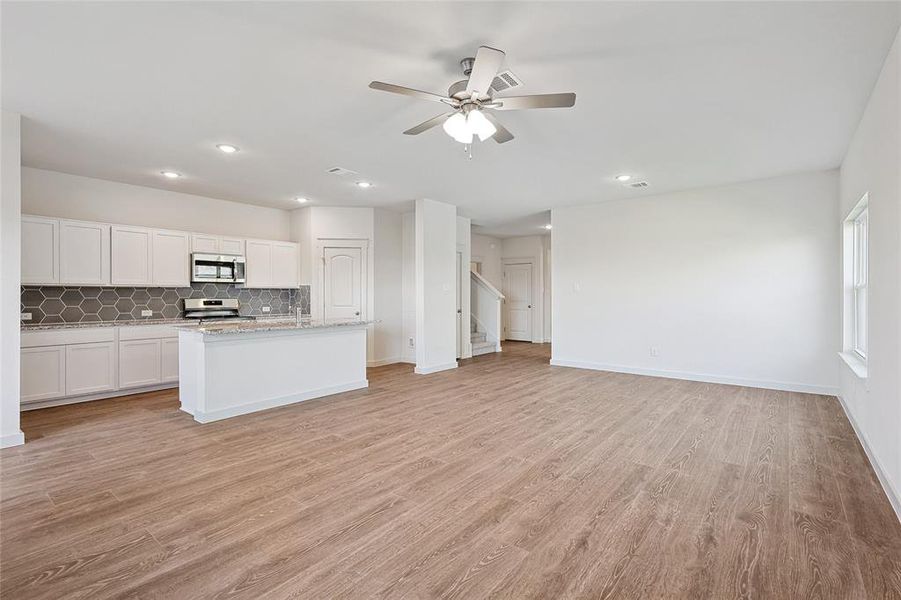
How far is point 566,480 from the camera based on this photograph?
110 inches

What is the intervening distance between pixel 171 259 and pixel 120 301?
2.65 ft

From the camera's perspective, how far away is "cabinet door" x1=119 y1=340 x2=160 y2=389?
17.1 feet

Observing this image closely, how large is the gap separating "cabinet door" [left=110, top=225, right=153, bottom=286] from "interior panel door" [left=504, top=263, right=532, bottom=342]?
302 inches

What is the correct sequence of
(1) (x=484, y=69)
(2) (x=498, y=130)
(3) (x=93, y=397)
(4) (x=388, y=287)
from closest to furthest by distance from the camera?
→ (1) (x=484, y=69)
(2) (x=498, y=130)
(3) (x=93, y=397)
(4) (x=388, y=287)

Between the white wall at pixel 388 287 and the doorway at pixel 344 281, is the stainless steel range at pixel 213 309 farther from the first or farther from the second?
the white wall at pixel 388 287

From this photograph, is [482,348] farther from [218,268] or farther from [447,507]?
[447,507]

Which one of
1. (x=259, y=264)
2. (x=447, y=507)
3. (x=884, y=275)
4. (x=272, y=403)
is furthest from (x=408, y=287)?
(x=884, y=275)

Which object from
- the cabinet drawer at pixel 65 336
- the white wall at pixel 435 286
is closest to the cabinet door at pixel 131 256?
the cabinet drawer at pixel 65 336

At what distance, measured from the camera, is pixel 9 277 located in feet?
11.1

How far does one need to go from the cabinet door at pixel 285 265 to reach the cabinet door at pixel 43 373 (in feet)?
9.13

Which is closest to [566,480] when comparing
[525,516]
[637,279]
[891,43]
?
[525,516]

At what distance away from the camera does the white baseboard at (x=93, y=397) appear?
4.62 metres

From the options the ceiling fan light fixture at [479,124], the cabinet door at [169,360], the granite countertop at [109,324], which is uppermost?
the ceiling fan light fixture at [479,124]

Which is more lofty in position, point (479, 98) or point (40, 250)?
point (479, 98)
